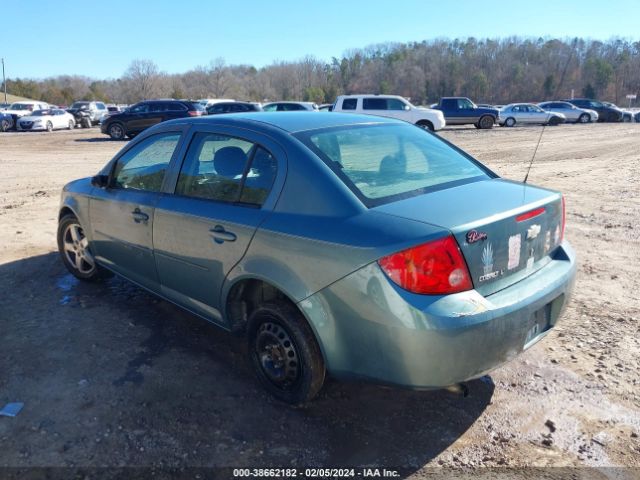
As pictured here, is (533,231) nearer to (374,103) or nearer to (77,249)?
(77,249)

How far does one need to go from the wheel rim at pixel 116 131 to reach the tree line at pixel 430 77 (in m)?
73.5

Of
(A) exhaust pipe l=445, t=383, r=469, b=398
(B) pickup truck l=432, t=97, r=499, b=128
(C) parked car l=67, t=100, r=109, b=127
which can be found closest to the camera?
(A) exhaust pipe l=445, t=383, r=469, b=398

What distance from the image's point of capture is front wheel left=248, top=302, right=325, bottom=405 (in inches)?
118

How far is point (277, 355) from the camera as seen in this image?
3213mm

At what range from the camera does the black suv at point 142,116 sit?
79.3 ft

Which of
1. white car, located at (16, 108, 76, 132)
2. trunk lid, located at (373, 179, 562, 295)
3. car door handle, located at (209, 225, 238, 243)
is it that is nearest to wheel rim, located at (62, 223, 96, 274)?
car door handle, located at (209, 225, 238, 243)

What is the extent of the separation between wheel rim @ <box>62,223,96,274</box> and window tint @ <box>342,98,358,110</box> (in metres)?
20.1

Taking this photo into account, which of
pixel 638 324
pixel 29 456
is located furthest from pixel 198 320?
pixel 638 324

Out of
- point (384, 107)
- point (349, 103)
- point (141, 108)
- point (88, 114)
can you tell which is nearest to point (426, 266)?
point (349, 103)

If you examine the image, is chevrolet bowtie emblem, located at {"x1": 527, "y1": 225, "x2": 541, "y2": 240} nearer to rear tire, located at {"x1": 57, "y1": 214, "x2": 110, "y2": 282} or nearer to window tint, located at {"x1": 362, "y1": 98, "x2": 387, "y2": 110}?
rear tire, located at {"x1": 57, "y1": 214, "x2": 110, "y2": 282}

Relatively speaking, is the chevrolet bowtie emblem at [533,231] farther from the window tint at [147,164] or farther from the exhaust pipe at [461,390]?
the window tint at [147,164]

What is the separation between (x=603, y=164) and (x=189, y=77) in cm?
12283

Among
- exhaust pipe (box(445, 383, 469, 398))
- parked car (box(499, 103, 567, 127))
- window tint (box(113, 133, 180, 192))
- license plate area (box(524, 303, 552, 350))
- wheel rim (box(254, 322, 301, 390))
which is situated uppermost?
window tint (box(113, 133, 180, 192))

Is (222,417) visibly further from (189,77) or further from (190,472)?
(189,77)
